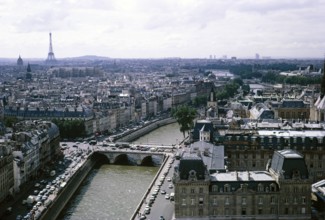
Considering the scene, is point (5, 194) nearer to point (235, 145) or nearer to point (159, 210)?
point (159, 210)

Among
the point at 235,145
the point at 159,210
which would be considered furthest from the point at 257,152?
the point at 159,210

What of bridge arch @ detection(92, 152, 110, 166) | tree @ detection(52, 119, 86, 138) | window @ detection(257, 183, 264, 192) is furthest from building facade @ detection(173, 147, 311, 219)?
tree @ detection(52, 119, 86, 138)

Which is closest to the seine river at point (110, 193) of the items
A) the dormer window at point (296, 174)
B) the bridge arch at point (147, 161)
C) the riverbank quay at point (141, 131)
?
the bridge arch at point (147, 161)

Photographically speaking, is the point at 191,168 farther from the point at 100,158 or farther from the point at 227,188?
the point at 100,158

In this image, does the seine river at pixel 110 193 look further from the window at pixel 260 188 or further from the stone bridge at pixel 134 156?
the window at pixel 260 188

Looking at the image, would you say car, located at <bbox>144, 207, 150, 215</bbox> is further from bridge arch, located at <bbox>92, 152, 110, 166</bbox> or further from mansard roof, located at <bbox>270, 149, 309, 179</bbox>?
bridge arch, located at <bbox>92, 152, 110, 166</bbox>

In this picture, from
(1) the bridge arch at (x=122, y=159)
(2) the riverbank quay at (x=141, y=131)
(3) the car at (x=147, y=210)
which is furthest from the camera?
(2) the riverbank quay at (x=141, y=131)
